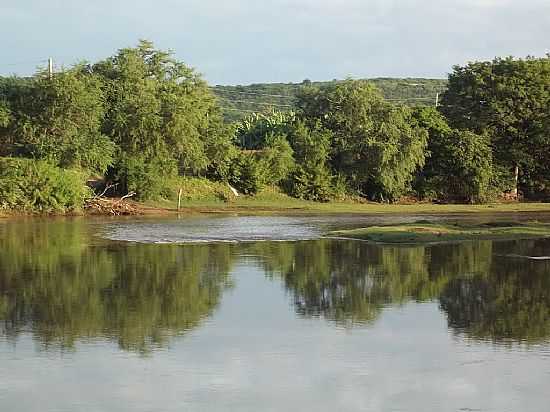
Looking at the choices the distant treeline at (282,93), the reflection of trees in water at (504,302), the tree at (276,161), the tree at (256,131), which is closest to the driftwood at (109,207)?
the tree at (276,161)

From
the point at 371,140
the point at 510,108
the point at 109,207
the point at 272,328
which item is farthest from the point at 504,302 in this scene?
the point at 510,108

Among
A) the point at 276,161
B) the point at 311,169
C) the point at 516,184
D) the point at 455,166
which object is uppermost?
the point at 276,161

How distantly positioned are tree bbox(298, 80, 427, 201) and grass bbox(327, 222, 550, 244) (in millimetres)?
24767

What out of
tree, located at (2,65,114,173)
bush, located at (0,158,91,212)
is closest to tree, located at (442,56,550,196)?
tree, located at (2,65,114,173)

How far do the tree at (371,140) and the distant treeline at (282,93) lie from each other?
2398 inches

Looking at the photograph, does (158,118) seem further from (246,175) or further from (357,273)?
(357,273)

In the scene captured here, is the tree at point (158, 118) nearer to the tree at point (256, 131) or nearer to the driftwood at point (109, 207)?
the driftwood at point (109, 207)

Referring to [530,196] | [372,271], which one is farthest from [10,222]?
[530,196]

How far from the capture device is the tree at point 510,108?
69500 mm

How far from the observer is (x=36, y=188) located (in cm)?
4747

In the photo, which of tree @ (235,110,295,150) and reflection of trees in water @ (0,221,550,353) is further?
tree @ (235,110,295,150)

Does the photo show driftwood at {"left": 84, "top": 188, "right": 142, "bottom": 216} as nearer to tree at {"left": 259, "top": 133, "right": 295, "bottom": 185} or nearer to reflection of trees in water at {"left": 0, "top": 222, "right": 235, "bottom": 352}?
tree at {"left": 259, "top": 133, "right": 295, "bottom": 185}

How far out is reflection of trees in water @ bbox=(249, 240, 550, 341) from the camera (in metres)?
17.6

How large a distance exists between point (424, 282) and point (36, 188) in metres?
29.0
